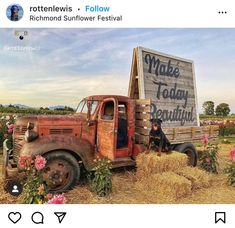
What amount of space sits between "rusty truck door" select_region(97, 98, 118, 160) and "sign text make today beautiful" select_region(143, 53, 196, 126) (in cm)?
146

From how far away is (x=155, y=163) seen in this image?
17.1 feet

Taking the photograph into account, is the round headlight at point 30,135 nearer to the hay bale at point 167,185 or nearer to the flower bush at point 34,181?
the flower bush at point 34,181

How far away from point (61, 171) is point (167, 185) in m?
1.82

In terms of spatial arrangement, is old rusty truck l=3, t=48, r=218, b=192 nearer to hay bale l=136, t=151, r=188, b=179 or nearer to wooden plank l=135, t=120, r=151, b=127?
wooden plank l=135, t=120, r=151, b=127

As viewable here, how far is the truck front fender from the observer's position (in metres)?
4.53

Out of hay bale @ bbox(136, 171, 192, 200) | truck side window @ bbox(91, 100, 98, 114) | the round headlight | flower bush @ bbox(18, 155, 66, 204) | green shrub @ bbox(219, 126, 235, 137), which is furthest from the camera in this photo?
green shrub @ bbox(219, 126, 235, 137)

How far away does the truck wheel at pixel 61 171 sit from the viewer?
4633 millimetres

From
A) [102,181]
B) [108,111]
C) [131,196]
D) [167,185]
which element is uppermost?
[108,111]

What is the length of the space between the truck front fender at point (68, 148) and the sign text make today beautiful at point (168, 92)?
2041 millimetres

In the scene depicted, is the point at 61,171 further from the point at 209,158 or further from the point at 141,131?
the point at 209,158
